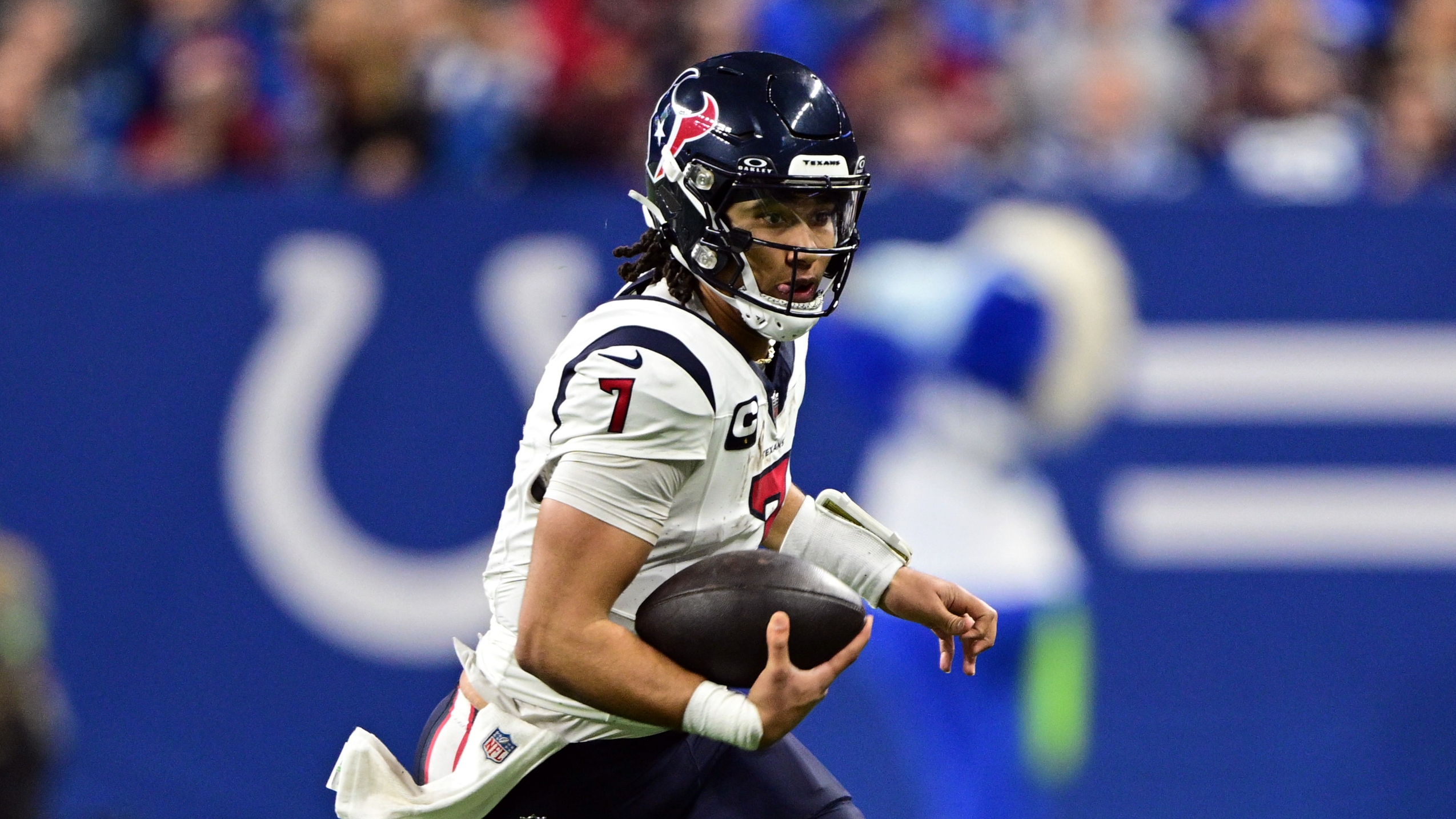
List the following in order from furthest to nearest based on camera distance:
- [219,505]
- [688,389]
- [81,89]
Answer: [81,89] → [219,505] → [688,389]

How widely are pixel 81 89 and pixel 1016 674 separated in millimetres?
3637

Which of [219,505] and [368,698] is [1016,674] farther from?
[219,505]

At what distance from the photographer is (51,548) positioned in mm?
5672

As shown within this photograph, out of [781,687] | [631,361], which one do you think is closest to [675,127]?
[631,361]

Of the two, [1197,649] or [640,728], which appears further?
[1197,649]

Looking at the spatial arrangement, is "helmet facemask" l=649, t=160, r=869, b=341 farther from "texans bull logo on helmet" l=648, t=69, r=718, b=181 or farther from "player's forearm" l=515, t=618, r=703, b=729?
"player's forearm" l=515, t=618, r=703, b=729

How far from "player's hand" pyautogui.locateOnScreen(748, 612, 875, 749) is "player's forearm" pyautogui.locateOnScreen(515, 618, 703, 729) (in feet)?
0.38

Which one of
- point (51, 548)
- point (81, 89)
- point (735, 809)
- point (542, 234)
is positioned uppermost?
point (81, 89)

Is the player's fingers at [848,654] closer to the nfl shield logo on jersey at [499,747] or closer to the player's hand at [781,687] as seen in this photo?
the player's hand at [781,687]

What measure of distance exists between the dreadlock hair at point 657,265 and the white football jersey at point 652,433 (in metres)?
0.03

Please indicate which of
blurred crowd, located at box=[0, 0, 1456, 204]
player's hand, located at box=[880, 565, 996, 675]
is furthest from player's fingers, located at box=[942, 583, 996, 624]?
blurred crowd, located at box=[0, 0, 1456, 204]

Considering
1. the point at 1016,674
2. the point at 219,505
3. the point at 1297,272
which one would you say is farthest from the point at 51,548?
the point at 1297,272

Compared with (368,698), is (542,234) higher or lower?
higher

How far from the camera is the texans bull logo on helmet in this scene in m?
2.98
